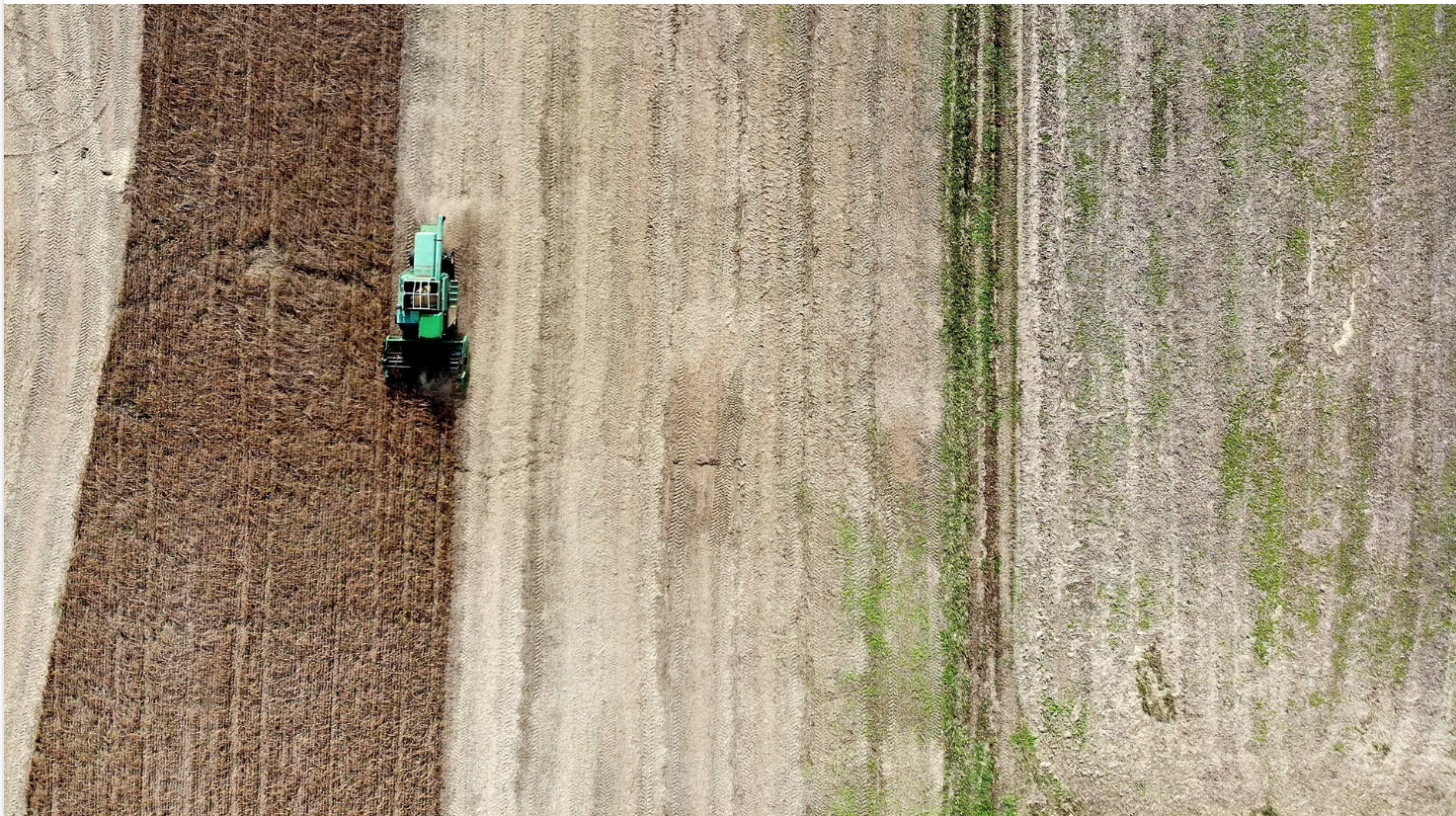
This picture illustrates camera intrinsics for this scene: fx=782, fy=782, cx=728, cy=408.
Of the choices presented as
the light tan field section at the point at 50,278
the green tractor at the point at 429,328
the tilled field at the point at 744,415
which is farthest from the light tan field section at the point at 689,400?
the light tan field section at the point at 50,278

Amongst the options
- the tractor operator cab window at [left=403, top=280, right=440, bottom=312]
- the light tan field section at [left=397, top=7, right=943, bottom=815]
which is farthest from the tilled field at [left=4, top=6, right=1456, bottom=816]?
the tractor operator cab window at [left=403, top=280, right=440, bottom=312]

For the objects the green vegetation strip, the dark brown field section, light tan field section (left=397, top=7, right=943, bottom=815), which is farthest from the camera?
the green vegetation strip

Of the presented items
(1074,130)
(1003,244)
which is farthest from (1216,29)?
(1003,244)

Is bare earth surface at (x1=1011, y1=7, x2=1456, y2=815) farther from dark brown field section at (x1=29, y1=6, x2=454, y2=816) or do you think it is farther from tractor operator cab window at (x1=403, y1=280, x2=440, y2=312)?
dark brown field section at (x1=29, y1=6, x2=454, y2=816)

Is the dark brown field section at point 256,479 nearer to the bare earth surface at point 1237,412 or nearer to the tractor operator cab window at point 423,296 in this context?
the tractor operator cab window at point 423,296

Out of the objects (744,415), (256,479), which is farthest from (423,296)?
(744,415)

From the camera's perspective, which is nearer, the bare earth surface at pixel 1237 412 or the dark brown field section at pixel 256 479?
the dark brown field section at pixel 256 479

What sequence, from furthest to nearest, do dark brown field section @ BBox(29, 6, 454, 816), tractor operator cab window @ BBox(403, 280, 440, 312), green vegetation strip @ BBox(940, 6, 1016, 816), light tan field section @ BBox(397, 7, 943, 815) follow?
green vegetation strip @ BBox(940, 6, 1016, 816) → light tan field section @ BBox(397, 7, 943, 815) → dark brown field section @ BBox(29, 6, 454, 816) → tractor operator cab window @ BBox(403, 280, 440, 312)
